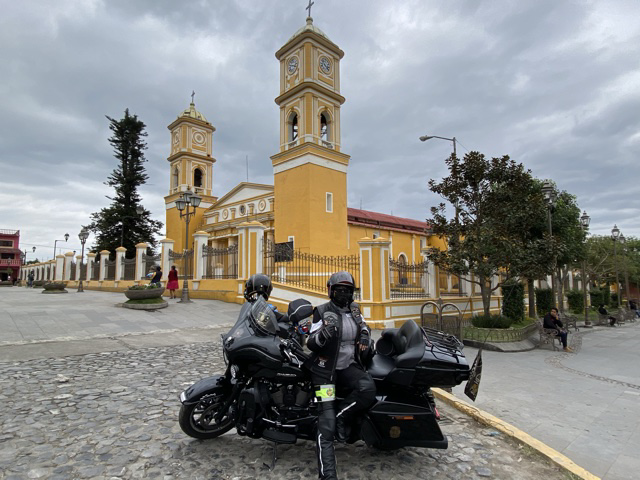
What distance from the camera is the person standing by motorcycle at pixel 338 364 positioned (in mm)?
2824

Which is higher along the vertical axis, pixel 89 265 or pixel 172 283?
pixel 89 265

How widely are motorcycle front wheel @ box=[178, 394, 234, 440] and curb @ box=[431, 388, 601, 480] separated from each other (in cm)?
273

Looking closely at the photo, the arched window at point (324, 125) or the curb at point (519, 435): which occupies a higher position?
the arched window at point (324, 125)

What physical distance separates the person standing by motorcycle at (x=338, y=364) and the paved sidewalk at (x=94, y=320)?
743cm

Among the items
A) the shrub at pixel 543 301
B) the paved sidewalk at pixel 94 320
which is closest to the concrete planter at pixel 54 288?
the paved sidewalk at pixel 94 320

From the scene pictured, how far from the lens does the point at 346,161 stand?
70.0ft

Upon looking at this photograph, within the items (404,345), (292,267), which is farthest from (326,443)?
(292,267)

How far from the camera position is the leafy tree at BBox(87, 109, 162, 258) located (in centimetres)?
3500

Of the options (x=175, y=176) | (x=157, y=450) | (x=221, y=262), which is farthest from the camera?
(x=175, y=176)

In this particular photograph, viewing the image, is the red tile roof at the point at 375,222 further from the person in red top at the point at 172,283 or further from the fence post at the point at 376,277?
the fence post at the point at 376,277

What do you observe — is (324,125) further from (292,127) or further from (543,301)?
(543,301)

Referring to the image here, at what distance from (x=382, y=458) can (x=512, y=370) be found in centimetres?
544

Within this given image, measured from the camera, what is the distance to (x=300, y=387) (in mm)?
3150

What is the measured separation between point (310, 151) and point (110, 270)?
47.8ft
